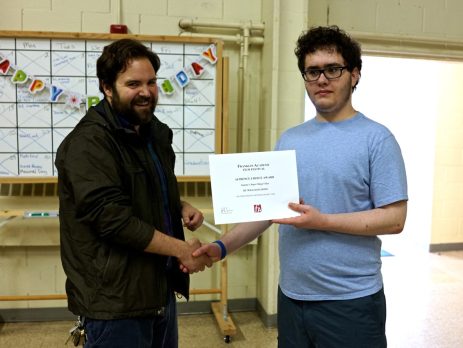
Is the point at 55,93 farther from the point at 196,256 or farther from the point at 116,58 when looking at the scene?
the point at 196,256

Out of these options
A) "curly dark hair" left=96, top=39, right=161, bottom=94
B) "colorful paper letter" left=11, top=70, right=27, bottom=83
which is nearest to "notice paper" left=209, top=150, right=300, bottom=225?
"curly dark hair" left=96, top=39, right=161, bottom=94

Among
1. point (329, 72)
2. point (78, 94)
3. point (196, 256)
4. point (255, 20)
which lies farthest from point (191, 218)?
point (255, 20)

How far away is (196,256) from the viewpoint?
1406mm

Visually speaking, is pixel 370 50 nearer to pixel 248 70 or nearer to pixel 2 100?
pixel 248 70

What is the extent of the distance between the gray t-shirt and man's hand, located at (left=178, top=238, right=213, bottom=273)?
323 mm

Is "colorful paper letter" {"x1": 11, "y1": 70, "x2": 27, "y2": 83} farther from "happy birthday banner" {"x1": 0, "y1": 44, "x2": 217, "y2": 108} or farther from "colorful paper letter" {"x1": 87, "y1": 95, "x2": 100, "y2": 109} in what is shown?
"colorful paper letter" {"x1": 87, "y1": 95, "x2": 100, "y2": 109}

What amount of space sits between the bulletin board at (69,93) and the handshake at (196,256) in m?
1.19

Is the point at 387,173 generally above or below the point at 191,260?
above

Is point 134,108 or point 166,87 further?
point 166,87

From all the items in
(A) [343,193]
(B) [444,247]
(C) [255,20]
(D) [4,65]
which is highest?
(C) [255,20]

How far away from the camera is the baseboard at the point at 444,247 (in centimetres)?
457

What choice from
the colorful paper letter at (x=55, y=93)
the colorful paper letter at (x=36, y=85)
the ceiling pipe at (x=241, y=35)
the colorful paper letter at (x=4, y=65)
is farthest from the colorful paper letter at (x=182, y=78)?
the colorful paper letter at (x=4, y=65)

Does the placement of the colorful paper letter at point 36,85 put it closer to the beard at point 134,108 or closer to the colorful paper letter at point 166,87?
the colorful paper letter at point 166,87

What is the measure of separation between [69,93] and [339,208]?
1885 millimetres
